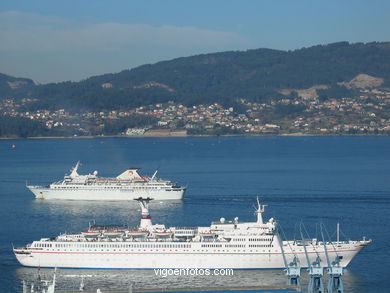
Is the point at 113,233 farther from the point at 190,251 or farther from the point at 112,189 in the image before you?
the point at 112,189

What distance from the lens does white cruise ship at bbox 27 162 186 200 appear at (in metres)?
58.1

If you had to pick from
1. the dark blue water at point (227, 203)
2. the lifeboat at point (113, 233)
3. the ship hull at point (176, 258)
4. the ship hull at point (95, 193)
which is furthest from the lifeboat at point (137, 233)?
the ship hull at point (95, 193)

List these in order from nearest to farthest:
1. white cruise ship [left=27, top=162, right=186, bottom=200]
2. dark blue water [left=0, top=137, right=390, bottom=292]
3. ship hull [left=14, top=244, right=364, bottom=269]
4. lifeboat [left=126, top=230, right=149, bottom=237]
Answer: dark blue water [left=0, top=137, right=390, bottom=292] → ship hull [left=14, top=244, right=364, bottom=269] → lifeboat [left=126, top=230, right=149, bottom=237] → white cruise ship [left=27, top=162, right=186, bottom=200]

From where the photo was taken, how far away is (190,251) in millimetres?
34188

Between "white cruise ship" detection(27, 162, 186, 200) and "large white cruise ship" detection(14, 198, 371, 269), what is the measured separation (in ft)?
76.4

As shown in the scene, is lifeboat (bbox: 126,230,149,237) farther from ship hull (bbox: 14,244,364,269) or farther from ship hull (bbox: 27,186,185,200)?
ship hull (bbox: 27,186,185,200)

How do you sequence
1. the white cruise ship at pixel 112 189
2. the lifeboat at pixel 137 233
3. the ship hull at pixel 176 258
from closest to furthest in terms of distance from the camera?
the ship hull at pixel 176 258 < the lifeboat at pixel 137 233 < the white cruise ship at pixel 112 189

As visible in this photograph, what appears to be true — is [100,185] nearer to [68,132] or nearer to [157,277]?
[157,277]

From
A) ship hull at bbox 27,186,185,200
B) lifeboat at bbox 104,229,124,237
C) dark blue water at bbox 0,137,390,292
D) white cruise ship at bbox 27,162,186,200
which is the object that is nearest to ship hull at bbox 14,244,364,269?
dark blue water at bbox 0,137,390,292

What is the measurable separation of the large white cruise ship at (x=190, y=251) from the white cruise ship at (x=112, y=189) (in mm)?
23284

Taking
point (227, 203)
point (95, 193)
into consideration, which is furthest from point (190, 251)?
point (95, 193)

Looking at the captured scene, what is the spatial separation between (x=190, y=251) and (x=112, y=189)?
25.1 metres

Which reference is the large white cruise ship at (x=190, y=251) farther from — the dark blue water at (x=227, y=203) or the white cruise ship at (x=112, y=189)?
the white cruise ship at (x=112, y=189)

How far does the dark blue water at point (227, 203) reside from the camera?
32750mm
